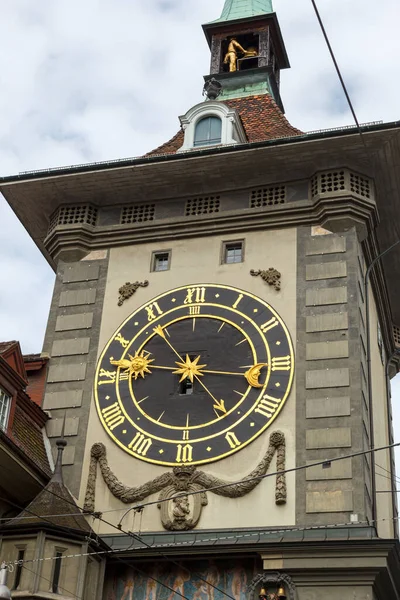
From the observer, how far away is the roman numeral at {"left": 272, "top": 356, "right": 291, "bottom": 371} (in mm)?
20828

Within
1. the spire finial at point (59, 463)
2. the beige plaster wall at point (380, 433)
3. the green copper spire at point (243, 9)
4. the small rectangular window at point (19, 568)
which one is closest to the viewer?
the small rectangular window at point (19, 568)

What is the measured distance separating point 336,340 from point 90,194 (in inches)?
273

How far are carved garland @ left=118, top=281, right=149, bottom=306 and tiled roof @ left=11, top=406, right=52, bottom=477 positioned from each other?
340 centimetres

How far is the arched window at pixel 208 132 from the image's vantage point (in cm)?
2522

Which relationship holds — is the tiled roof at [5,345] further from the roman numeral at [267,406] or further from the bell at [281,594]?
the bell at [281,594]

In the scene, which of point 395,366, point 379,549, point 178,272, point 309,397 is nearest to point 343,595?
point 379,549

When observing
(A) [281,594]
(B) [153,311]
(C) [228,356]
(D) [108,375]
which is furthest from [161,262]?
(A) [281,594]

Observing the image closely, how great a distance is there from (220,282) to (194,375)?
225cm

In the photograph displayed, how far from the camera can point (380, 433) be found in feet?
76.5

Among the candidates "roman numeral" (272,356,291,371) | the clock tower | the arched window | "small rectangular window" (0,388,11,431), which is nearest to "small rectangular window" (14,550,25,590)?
the clock tower

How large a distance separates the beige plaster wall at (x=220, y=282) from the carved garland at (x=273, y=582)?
1012 millimetres

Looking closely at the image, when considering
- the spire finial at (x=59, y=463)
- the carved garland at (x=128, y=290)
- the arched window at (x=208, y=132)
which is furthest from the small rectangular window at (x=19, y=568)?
the arched window at (x=208, y=132)

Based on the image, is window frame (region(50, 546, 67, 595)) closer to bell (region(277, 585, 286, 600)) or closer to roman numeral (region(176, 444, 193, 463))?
roman numeral (region(176, 444, 193, 463))

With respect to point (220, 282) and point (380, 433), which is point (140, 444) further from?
point (380, 433)
